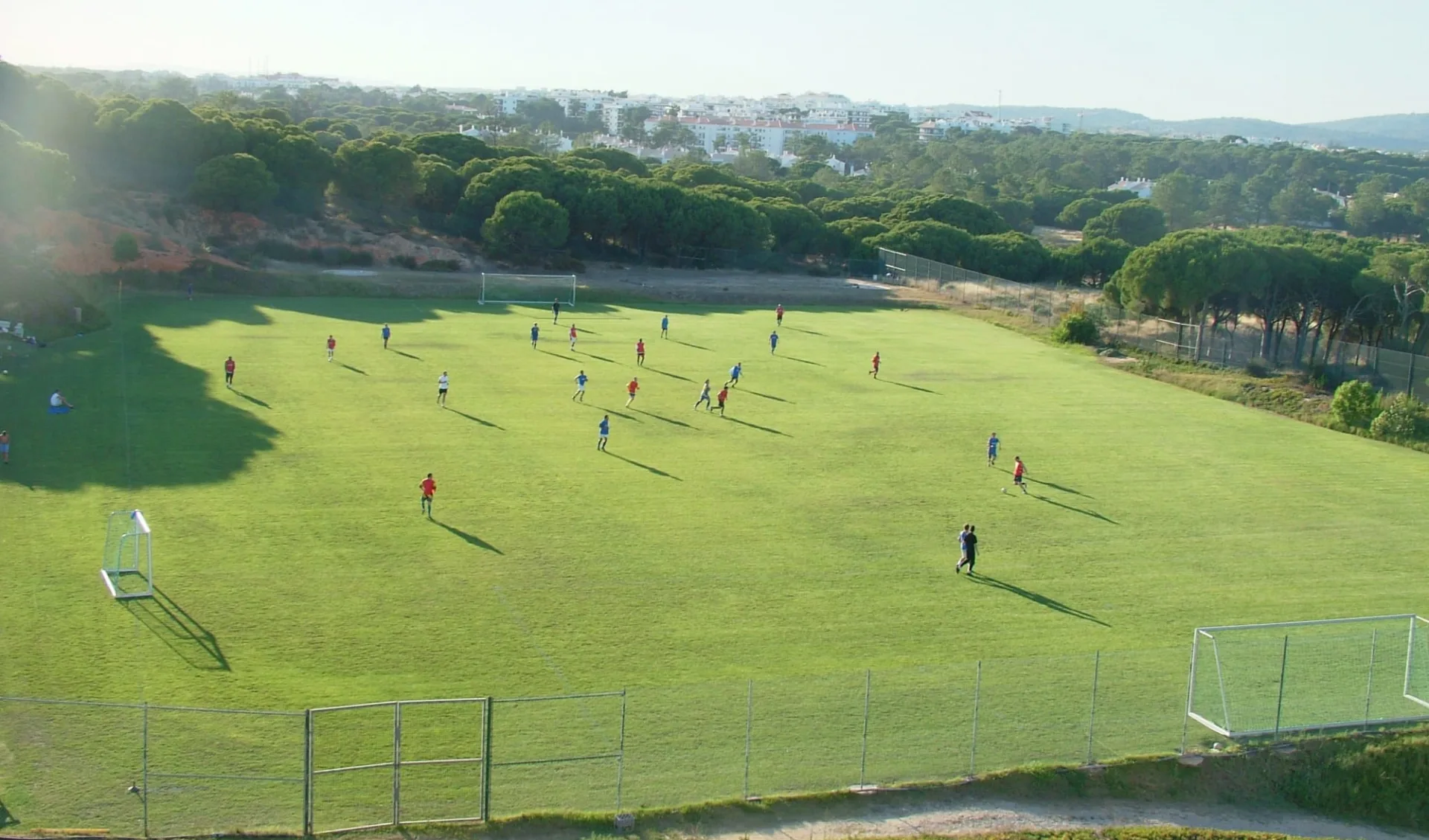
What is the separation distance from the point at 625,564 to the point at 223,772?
10062 mm

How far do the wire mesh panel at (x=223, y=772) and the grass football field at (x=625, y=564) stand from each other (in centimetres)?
5

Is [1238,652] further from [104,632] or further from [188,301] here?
[188,301]

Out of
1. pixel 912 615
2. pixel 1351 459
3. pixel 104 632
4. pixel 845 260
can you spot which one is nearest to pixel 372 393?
pixel 104 632

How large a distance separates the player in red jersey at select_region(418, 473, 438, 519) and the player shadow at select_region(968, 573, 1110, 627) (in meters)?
11.4

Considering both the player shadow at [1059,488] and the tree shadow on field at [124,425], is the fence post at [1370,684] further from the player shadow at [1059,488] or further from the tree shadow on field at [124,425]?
the tree shadow on field at [124,425]

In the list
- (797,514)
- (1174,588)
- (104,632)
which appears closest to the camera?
(104,632)

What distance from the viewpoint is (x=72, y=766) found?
15750mm

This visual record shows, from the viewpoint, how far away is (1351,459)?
37.2 m

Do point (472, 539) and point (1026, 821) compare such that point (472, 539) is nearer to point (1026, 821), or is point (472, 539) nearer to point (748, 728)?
point (748, 728)

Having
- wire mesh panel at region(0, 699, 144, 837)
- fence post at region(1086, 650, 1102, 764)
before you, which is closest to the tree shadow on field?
wire mesh panel at region(0, 699, 144, 837)

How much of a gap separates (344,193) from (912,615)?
6154 cm

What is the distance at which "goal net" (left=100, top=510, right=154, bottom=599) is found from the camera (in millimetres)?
21609

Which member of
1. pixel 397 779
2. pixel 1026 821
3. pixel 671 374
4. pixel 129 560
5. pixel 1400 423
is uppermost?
pixel 1400 423

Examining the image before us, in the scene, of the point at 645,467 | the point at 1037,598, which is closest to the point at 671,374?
the point at 645,467
